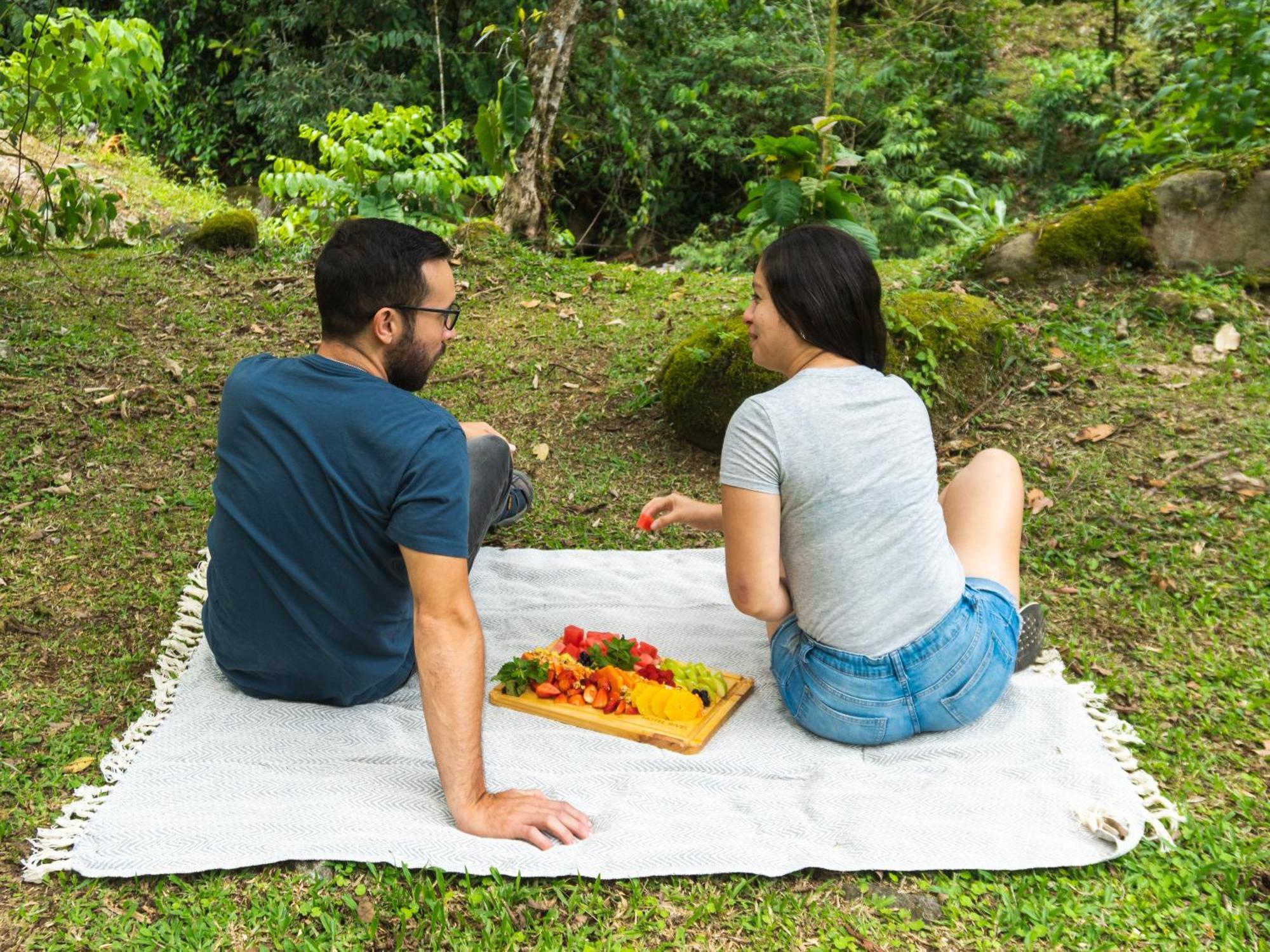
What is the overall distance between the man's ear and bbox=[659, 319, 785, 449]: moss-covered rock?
2.18m

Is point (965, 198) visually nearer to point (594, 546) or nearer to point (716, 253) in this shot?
point (716, 253)

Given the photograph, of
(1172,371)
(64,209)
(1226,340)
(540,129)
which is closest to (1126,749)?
(1172,371)

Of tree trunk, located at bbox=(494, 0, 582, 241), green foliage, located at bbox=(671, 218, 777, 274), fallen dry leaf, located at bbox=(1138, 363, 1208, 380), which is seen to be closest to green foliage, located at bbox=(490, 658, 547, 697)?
fallen dry leaf, located at bbox=(1138, 363, 1208, 380)

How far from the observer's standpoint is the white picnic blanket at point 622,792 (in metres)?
2.33

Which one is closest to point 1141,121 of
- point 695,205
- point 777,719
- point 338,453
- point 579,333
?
point 695,205

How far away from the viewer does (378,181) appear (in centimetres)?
654

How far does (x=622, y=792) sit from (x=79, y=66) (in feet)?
12.8

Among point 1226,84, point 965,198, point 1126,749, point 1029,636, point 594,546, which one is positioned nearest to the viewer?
point 1126,749

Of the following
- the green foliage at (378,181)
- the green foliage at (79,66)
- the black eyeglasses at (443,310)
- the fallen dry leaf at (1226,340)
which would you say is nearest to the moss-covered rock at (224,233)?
the green foliage at (378,181)

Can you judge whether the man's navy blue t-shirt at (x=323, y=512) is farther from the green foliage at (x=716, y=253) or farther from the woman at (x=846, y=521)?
the green foliage at (x=716, y=253)

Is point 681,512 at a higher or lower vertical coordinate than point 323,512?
lower

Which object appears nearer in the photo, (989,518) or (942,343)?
(989,518)

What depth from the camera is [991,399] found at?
4988 millimetres

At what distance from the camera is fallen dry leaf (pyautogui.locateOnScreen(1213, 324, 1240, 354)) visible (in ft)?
17.3
